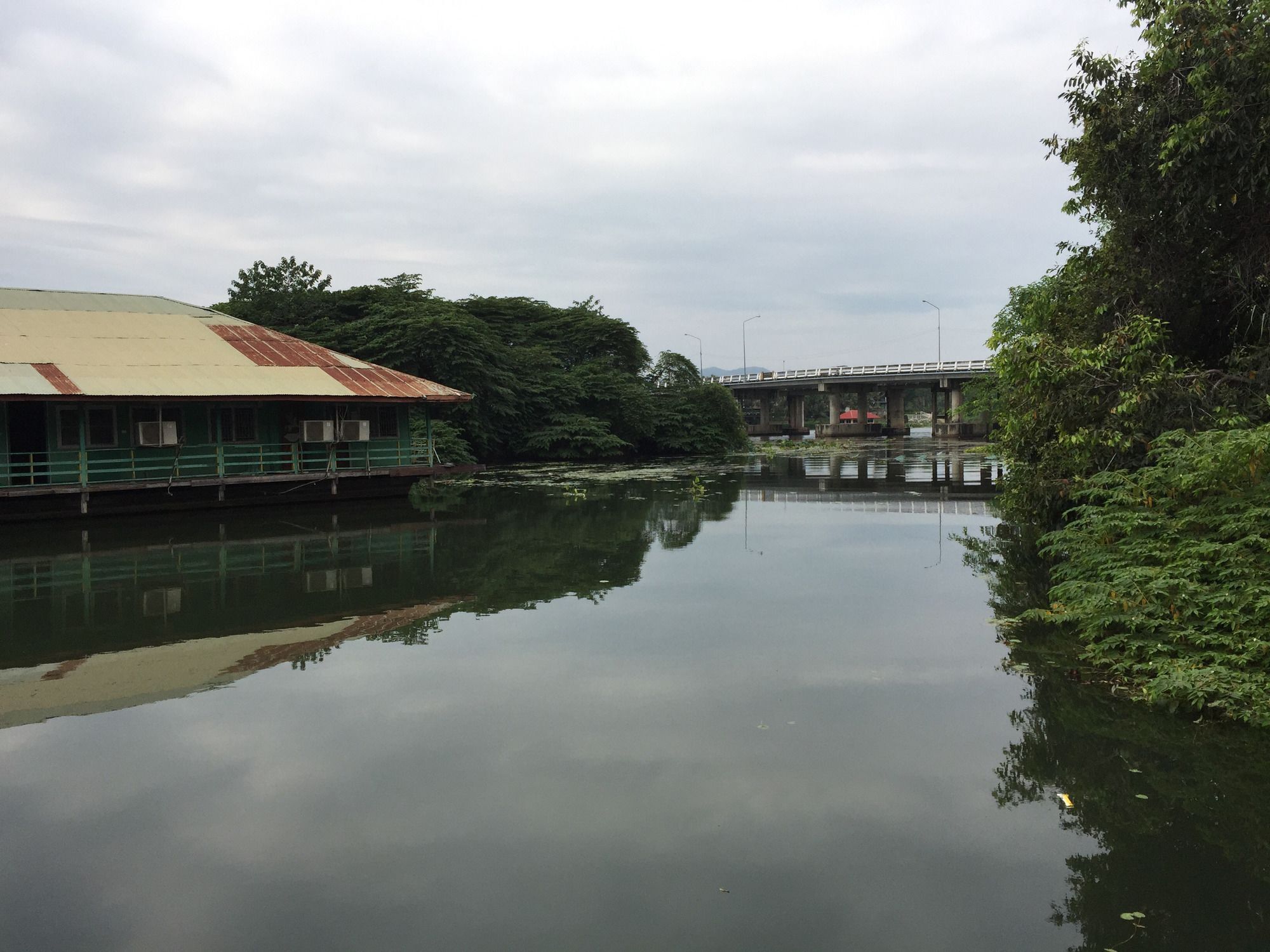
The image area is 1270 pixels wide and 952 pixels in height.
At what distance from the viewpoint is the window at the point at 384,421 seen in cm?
3070

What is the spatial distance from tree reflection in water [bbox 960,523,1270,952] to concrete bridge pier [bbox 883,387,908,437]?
4029 inches

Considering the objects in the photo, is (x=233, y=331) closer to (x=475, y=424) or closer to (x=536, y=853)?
(x=475, y=424)

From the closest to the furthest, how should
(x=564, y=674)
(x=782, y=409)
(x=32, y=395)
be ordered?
(x=564, y=674) < (x=32, y=395) < (x=782, y=409)

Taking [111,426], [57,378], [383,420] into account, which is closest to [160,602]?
[57,378]

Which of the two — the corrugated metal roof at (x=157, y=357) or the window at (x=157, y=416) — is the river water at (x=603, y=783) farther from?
the window at (x=157, y=416)

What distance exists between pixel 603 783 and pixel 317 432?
76.0 ft

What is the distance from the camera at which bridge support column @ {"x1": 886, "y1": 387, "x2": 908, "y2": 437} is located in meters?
110

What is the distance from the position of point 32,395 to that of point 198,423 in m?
4.77

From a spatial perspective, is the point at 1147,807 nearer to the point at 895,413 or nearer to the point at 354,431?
the point at 354,431

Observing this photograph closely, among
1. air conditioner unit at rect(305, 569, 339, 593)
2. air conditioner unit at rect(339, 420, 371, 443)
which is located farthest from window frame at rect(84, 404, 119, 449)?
air conditioner unit at rect(305, 569, 339, 593)

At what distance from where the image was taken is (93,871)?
6.00 metres

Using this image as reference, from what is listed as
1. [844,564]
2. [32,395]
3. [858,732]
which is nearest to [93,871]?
[858,732]

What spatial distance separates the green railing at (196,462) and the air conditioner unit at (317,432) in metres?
0.45

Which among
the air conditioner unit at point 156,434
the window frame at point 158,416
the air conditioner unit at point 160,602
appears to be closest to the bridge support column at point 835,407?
the window frame at point 158,416
